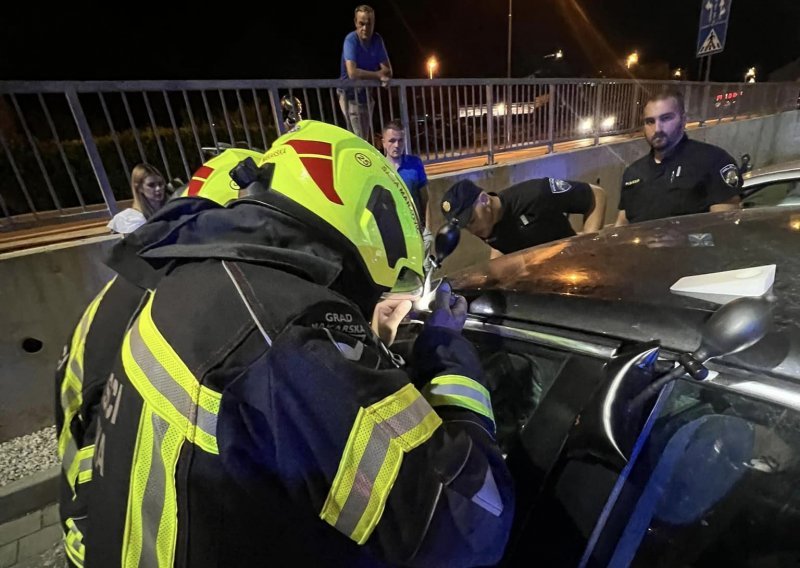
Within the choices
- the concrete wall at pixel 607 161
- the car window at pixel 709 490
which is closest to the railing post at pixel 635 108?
the concrete wall at pixel 607 161

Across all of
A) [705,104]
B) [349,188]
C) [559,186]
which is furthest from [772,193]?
[705,104]

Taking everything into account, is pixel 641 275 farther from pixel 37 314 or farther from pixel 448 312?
pixel 37 314

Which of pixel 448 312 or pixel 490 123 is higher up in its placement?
pixel 490 123

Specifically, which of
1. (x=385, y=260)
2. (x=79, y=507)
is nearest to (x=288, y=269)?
(x=385, y=260)

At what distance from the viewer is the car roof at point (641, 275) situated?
→ 1156mm

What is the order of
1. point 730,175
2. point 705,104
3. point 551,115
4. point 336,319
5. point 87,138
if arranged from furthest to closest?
point 705,104, point 551,115, point 87,138, point 730,175, point 336,319

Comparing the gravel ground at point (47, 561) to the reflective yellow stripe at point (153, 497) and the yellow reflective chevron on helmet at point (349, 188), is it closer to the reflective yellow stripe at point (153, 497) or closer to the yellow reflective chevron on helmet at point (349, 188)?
the reflective yellow stripe at point (153, 497)

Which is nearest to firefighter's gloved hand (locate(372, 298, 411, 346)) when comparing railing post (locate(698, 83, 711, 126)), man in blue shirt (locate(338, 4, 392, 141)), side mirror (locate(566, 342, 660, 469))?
side mirror (locate(566, 342, 660, 469))

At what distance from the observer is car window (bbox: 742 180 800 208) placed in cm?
335

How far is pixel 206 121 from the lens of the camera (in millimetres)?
4746

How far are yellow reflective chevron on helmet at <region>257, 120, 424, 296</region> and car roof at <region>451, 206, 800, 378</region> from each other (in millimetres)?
425

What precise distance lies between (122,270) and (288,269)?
37 cm

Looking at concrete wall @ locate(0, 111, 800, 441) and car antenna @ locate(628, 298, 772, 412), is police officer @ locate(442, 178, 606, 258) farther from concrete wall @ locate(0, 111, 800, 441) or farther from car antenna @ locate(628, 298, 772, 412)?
concrete wall @ locate(0, 111, 800, 441)

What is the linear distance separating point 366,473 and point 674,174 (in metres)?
3.44
